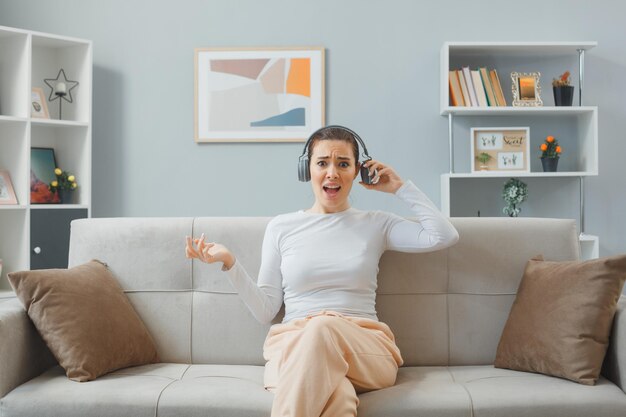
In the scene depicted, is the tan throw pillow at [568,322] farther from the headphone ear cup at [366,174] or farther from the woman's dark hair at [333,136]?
the woman's dark hair at [333,136]

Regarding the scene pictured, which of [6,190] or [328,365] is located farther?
[6,190]

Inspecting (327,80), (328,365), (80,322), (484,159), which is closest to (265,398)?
(328,365)

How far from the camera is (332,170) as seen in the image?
2.18 metres

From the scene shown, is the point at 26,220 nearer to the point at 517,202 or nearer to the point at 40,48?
the point at 40,48

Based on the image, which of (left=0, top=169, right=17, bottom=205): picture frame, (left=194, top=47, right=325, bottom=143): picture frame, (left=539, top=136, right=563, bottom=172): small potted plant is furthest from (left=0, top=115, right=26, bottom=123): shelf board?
(left=539, top=136, right=563, bottom=172): small potted plant

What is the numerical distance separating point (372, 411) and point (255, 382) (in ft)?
1.32

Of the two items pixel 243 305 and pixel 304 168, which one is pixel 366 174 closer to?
pixel 304 168

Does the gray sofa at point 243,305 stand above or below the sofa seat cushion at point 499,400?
above

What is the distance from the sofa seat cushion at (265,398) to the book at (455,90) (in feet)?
6.39

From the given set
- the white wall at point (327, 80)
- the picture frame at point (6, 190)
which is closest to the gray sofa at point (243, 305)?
the picture frame at point (6, 190)

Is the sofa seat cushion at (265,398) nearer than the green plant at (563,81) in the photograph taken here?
Yes

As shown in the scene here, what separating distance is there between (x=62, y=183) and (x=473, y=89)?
2238 millimetres

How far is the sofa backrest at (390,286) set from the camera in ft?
7.45

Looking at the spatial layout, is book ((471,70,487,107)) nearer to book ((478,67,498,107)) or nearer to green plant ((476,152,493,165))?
book ((478,67,498,107))
